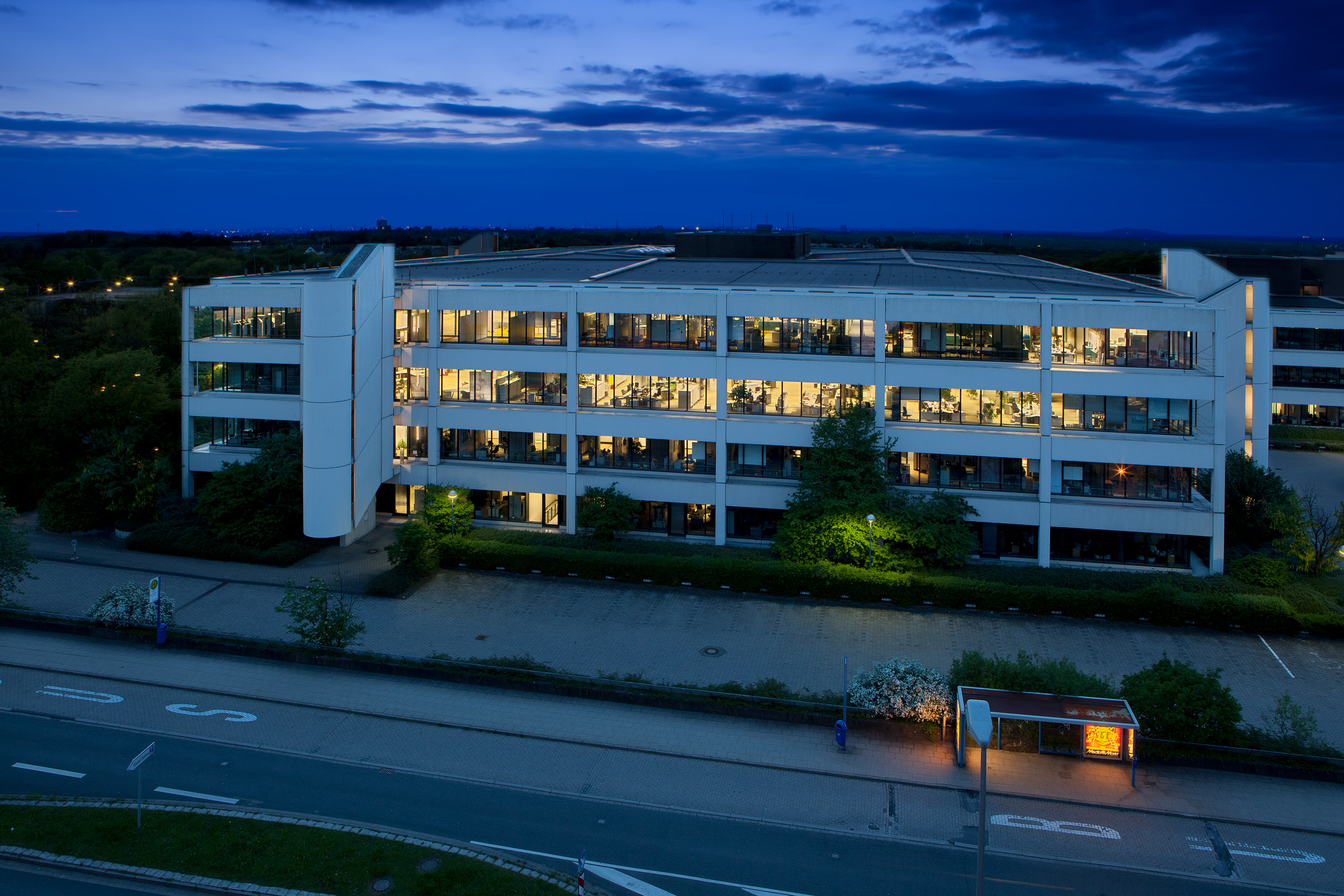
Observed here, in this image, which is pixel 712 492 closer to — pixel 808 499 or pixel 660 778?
pixel 808 499

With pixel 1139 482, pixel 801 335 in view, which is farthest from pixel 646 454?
pixel 1139 482

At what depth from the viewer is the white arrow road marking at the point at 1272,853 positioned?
21.0 meters

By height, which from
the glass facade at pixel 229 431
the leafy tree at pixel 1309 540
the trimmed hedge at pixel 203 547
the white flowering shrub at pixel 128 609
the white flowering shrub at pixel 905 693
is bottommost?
the white flowering shrub at pixel 905 693

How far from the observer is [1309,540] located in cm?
3828

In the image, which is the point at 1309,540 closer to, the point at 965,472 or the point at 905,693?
the point at 965,472

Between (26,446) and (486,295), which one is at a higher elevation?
(486,295)

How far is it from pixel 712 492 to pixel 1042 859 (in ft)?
77.7

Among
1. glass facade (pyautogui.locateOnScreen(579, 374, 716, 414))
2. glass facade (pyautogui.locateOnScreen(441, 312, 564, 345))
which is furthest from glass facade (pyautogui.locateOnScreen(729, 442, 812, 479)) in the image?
glass facade (pyautogui.locateOnScreen(441, 312, 564, 345))

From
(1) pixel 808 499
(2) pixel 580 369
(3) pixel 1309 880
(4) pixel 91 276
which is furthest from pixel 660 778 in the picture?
(4) pixel 91 276

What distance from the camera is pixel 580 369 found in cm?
4372

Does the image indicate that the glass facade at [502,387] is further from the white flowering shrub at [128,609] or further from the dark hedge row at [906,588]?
the white flowering shrub at [128,609]

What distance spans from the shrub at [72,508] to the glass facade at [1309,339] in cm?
6917

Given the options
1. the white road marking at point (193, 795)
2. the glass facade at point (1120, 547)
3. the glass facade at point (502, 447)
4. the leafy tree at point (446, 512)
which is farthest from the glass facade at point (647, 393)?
the white road marking at point (193, 795)

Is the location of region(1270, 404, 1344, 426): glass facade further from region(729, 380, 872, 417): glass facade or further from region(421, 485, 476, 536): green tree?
region(421, 485, 476, 536): green tree
